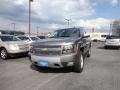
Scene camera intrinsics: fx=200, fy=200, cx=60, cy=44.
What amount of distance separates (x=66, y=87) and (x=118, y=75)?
8.60 ft

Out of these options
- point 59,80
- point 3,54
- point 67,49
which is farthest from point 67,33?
point 3,54

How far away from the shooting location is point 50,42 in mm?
7758

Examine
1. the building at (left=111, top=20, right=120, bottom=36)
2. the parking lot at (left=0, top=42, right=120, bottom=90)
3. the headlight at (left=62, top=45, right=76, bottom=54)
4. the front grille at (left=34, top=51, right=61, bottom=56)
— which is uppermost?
the building at (left=111, top=20, right=120, bottom=36)

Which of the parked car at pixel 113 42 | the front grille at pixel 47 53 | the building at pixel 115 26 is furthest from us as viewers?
the building at pixel 115 26

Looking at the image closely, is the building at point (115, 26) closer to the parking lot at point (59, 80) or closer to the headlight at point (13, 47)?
the headlight at point (13, 47)

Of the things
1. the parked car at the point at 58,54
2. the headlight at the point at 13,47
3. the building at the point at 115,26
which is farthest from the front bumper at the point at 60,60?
the building at the point at 115,26

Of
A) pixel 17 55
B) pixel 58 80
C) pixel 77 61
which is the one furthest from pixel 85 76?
pixel 17 55

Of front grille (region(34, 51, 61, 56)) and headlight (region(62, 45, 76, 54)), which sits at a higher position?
headlight (region(62, 45, 76, 54))

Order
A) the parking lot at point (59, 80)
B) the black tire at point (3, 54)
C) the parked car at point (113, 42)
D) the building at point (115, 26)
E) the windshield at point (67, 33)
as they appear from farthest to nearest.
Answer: the building at point (115, 26), the parked car at point (113, 42), the black tire at point (3, 54), the windshield at point (67, 33), the parking lot at point (59, 80)

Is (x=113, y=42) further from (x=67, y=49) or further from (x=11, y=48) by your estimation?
(x=67, y=49)

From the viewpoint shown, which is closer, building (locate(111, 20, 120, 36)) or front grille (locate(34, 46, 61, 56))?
front grille (locate(34, 46, 61, 56))

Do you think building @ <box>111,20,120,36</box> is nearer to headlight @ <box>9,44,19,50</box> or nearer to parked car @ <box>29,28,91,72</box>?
headlight @ <box>9,44,19,50</box>

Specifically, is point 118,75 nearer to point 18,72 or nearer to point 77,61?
point 77,61

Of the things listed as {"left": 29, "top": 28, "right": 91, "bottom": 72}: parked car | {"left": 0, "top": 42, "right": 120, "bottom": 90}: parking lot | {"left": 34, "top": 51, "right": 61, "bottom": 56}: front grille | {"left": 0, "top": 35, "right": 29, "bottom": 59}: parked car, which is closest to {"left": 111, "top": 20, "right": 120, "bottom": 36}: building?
{"left": 0, "top": 35, "right": 29, "bottom": 59}: parked car
